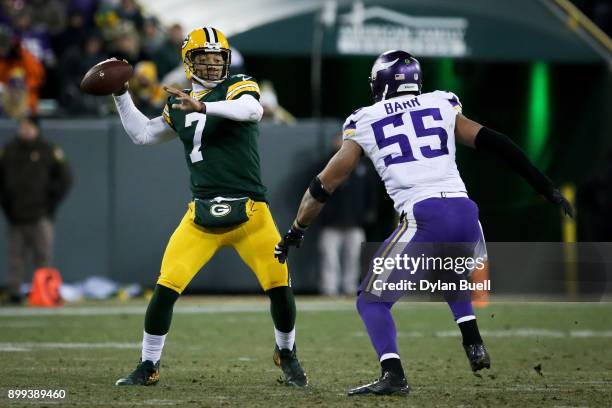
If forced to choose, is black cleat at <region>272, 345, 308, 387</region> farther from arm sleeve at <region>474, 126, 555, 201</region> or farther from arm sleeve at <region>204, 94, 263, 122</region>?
arm sleeve at <region>474, 126, 555, 201</region>

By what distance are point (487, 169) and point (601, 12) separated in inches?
105

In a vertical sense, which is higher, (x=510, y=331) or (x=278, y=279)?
(x=278, y=279)

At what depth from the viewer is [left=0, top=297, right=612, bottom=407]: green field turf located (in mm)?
6629

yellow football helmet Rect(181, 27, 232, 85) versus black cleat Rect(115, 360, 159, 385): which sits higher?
yellow football helmet Rect(181, 27, 232, 85)

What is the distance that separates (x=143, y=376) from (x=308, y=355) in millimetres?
2224

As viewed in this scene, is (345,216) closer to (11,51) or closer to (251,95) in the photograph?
(11,51)

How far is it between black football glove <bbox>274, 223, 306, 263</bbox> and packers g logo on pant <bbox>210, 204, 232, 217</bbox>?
0.39m

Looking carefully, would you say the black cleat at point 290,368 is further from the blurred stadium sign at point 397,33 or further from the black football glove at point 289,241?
the blurred stadium sign at point 397,33

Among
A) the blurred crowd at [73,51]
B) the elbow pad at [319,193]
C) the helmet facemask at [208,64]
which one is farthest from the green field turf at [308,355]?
the blurred crowd at [73,51]

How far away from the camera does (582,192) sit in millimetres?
15969

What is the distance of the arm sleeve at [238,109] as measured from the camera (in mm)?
6840

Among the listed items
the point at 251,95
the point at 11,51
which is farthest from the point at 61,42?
the point at 251,95

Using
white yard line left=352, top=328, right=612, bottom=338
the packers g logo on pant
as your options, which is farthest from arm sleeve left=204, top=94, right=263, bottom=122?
white yard line left=352, top=328, right=612, bottom=338

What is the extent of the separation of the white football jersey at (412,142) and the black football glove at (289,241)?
0.54 m
